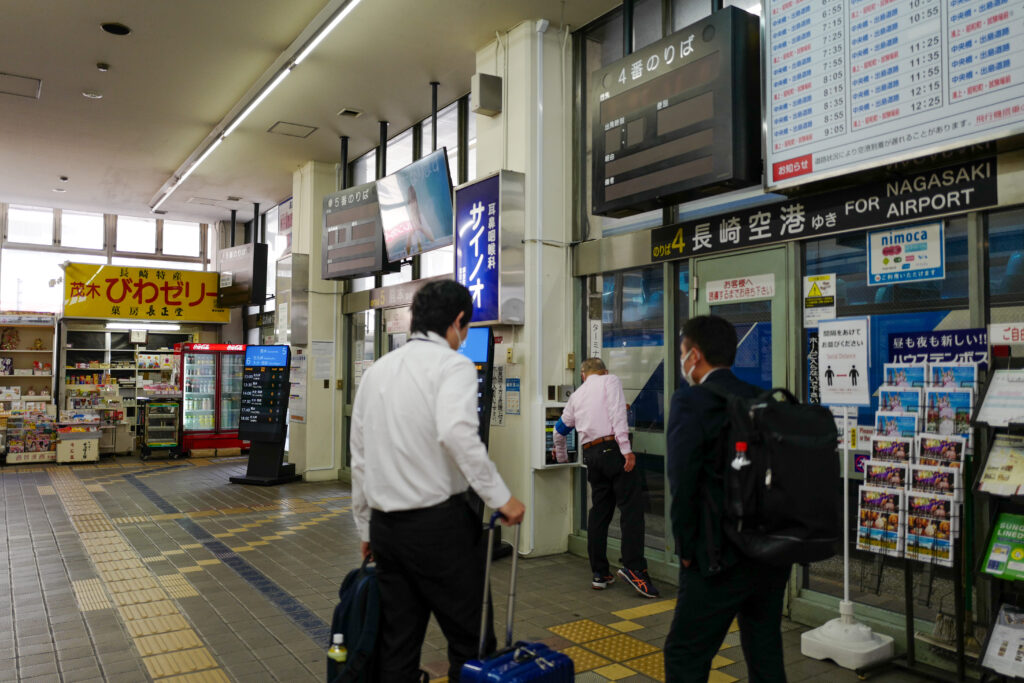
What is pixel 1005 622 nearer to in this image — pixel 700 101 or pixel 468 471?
pixel 468 471

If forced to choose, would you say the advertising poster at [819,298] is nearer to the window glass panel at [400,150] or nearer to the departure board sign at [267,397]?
the window glass panel at [400,150]

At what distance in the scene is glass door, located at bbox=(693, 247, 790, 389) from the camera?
4.33m

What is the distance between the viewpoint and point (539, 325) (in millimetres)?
5668

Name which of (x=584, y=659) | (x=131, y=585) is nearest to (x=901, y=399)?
(x=584, y=659)

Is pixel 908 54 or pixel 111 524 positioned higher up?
pixel 908 54

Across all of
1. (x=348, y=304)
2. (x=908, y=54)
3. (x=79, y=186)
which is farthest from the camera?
(x=79, y=186)

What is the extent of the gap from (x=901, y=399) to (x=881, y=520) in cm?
57

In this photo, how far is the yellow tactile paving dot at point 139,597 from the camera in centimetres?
451

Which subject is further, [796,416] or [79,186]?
[79,186]

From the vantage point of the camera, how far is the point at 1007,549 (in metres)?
3.04

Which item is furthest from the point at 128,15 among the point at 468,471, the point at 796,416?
the point at 796,416

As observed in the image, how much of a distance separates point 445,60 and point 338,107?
1.66 m

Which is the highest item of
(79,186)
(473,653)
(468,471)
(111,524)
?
(79,186)

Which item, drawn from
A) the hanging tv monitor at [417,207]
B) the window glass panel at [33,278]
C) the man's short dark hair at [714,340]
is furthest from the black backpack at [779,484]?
the window glass panel at [33,278]
